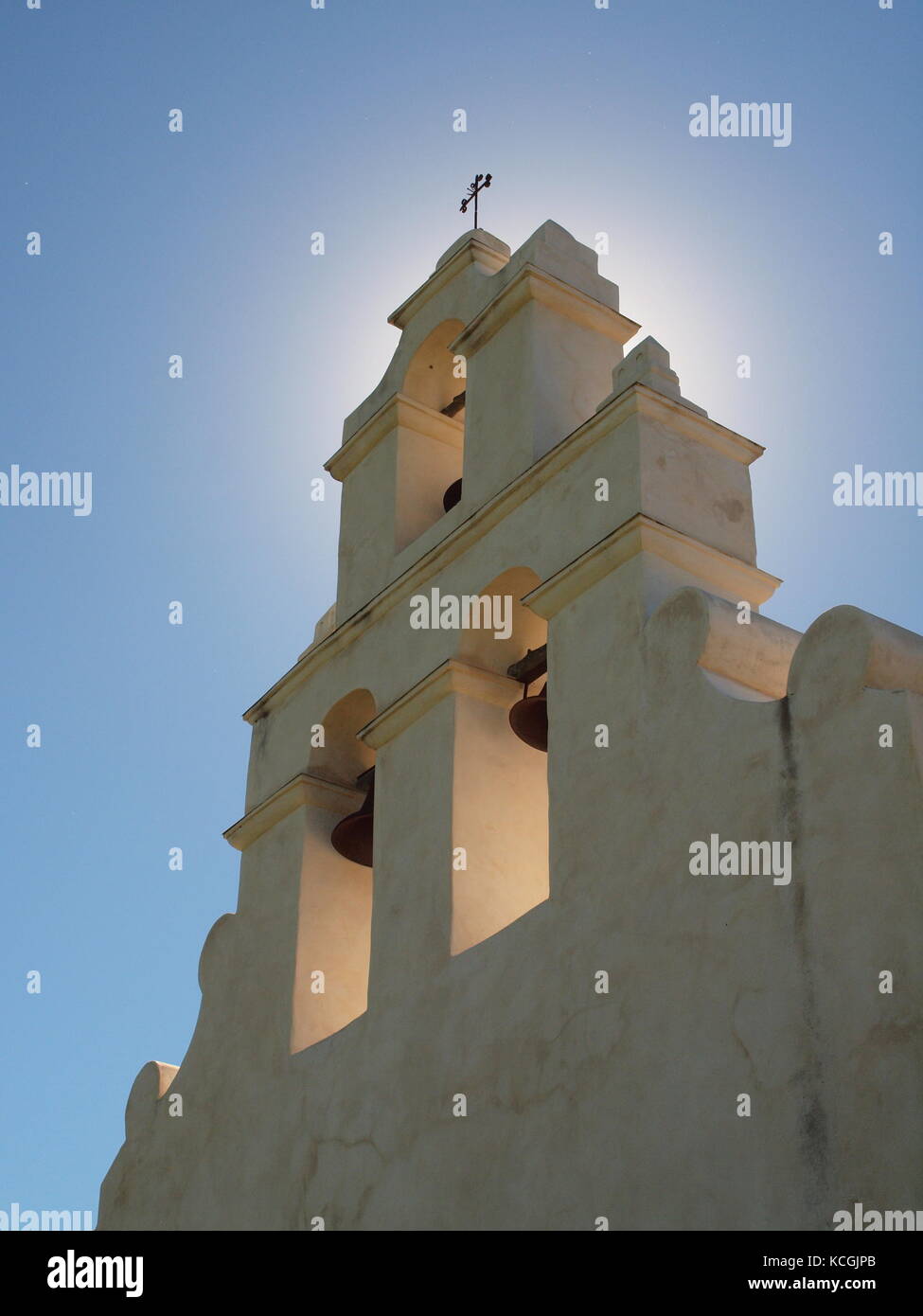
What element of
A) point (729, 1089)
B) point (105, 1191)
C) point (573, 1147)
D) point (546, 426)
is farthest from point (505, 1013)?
point (105, 1191)

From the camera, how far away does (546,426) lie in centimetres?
836

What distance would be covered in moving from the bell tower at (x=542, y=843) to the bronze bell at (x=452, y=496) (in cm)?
3

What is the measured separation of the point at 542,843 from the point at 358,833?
118 centimetres

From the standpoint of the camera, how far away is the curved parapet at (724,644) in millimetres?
6566

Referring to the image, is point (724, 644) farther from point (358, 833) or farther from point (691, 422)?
point (358, 833)

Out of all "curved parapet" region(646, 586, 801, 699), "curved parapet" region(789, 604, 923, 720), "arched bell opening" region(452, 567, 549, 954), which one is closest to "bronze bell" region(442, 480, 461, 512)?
"arched bell opening" region(452, 567, 549, 954)

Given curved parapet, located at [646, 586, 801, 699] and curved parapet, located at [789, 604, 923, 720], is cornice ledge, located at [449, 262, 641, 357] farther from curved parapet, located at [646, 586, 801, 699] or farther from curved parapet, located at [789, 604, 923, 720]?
curved parapet, located at [789, 604, 923, 720]

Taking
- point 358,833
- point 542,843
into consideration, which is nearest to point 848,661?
point 542,843

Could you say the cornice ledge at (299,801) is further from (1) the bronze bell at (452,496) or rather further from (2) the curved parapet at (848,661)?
(2) the curved parapet at (848,661)

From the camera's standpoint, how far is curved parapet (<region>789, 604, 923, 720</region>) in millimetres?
5680

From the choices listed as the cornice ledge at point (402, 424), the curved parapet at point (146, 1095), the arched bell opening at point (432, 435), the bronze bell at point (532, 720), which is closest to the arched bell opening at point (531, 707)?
the bronze bell at point (532, 720)
